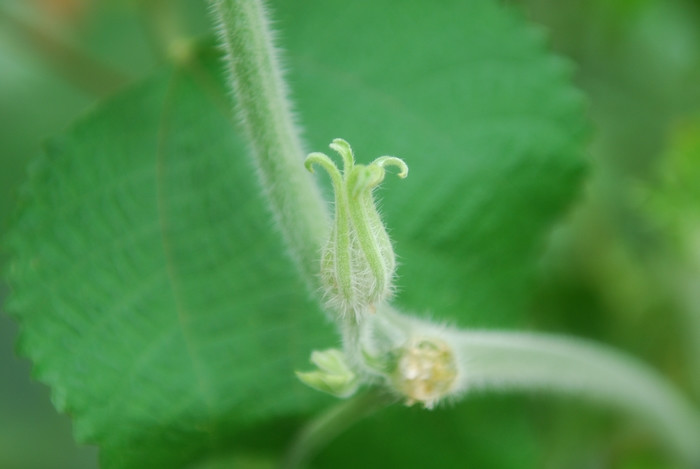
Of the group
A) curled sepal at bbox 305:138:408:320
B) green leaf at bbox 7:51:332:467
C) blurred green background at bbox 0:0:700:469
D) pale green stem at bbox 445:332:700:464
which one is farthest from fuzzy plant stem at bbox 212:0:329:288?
blurred green background at bbox 0:0:700:469

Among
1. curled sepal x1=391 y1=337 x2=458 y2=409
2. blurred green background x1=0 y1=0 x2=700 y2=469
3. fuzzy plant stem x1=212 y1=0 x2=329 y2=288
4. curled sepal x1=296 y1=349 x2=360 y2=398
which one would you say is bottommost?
curled sepal x1=296 y1=349 x2=360 y2=398

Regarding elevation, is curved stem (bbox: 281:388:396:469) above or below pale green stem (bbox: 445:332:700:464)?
below

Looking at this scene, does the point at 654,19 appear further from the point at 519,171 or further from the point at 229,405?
the point at 229,405

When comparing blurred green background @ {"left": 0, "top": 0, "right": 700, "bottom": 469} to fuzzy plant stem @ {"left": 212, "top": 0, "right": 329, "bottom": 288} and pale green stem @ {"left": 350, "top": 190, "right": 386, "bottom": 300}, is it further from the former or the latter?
pale green stem @ {"left": 350, "top": 190, "right": 386, "bottom": 300}

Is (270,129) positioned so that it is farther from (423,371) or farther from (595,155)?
(595,155)

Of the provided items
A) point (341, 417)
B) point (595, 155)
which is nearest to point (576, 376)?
point (341, 417)

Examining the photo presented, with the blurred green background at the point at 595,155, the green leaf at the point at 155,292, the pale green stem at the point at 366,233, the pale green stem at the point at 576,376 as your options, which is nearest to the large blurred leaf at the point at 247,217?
the green leaf at the point at 155,292
